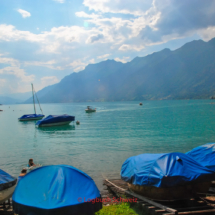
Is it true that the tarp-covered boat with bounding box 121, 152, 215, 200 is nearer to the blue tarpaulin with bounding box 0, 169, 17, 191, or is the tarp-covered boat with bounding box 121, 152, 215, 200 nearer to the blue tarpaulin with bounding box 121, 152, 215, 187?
the blue tarpaulin with bounding box 121, 152, 215, 187

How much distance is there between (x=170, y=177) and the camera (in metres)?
10.7

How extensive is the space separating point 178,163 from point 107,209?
15.2 feet

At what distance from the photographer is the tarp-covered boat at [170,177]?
35.2 ft

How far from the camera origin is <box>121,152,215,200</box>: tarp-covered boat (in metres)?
10.7

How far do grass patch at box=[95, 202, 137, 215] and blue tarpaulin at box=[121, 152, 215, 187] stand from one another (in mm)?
1370

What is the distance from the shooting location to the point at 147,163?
12180 mm

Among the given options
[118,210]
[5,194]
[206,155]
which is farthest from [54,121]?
[118,210]

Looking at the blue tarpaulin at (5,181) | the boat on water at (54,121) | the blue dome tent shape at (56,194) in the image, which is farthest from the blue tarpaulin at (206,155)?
the boat on water at (54,121)

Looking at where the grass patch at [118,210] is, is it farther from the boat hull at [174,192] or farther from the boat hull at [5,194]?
the boat hull at [5,194]

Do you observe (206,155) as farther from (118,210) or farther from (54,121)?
(54,121)

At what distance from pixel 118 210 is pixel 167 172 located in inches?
131

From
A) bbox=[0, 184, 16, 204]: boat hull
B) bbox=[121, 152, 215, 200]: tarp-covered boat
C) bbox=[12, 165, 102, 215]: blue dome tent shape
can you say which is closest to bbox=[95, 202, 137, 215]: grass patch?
bbox=[121, 152, 215, 200]: tarp-covered boat

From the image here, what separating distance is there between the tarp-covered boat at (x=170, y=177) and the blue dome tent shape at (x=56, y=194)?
3.22m

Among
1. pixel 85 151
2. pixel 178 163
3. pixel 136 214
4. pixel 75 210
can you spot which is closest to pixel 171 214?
pixel 136 214
